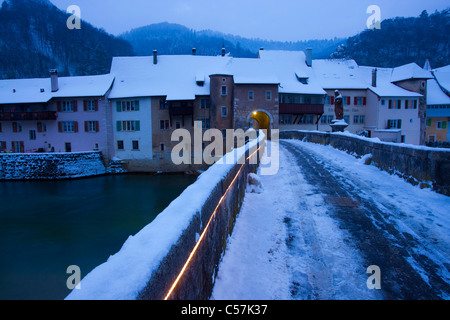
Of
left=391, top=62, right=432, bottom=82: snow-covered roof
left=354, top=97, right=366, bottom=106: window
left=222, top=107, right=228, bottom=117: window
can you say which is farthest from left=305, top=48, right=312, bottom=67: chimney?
left=222, top=107, right=228, bottom=117: window

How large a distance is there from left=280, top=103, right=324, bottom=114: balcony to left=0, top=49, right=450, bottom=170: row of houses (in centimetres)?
14

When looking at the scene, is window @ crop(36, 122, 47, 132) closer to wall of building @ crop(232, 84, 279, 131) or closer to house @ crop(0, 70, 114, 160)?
house @ crop(0, 70, 114, 160)

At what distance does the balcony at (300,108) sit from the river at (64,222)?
54.6 ft

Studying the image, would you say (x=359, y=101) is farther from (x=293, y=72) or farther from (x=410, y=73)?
(x=293, y=72)

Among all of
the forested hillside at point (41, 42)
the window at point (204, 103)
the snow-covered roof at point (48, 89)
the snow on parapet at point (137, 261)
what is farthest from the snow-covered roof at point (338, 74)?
the forested hillside at point (41, 42)

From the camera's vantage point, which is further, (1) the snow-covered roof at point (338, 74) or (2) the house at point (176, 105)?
(1) the snow-covered roof at point (338, 74)

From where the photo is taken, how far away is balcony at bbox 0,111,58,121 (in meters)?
40.1

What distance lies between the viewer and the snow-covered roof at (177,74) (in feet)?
130

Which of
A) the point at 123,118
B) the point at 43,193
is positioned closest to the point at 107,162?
the point at 123,118

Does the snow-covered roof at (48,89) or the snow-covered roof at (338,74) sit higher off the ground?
the snow-covered roof at (338,74)

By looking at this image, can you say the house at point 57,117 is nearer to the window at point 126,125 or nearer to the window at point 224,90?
the window at point 126,125

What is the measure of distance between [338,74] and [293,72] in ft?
25.9
